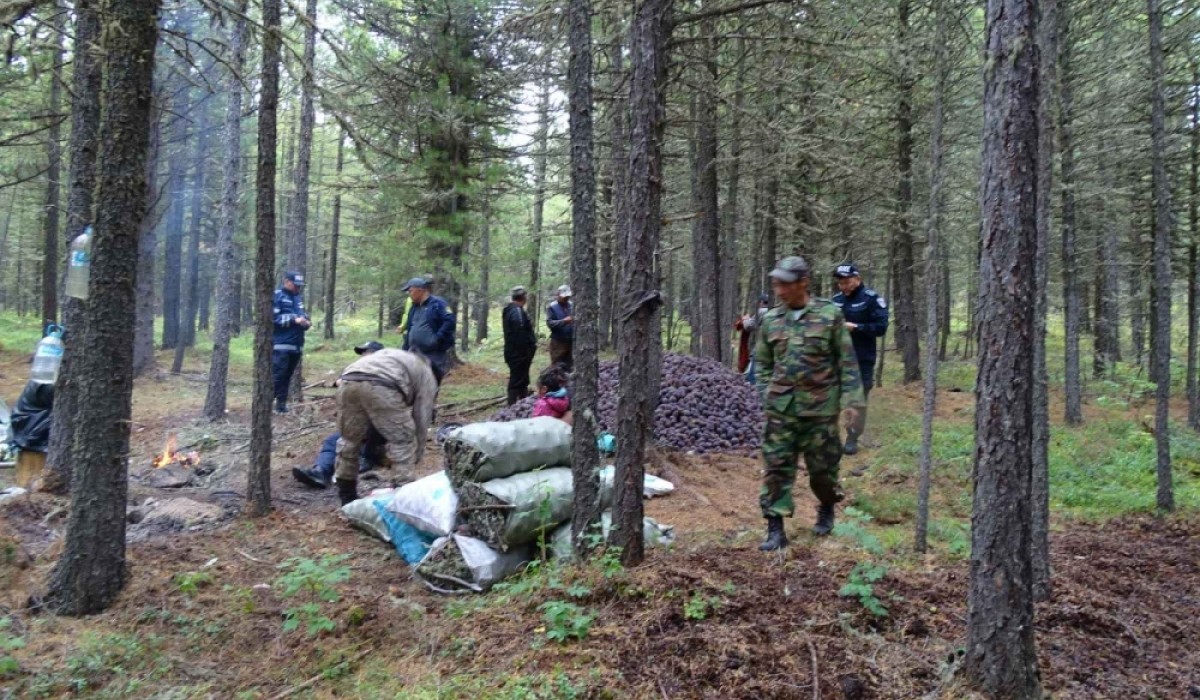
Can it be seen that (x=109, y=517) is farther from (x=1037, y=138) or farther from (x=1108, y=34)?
(x=1108, y=34)

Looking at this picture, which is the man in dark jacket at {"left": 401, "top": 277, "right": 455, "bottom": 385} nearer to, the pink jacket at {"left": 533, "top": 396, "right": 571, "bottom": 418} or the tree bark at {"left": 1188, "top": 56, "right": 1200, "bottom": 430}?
the pink jacket at {"left": 533, "top": 396, "right": 571, "bottom": 418}

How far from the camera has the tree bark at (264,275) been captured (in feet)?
22.0

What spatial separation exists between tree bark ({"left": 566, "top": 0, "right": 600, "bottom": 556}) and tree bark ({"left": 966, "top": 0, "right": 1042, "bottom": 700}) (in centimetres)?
266

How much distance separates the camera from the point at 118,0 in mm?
4668

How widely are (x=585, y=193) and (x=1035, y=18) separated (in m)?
3.02

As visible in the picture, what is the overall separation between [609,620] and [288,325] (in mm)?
8479

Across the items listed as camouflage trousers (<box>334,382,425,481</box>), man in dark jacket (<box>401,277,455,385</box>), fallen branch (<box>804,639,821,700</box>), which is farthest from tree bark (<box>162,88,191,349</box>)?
fallen branch (<box>804,639,821,700</box>)

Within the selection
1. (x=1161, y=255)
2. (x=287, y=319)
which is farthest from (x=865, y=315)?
(x=287, y=319)

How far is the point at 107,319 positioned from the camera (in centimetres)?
468

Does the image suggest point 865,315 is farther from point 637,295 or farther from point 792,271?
point 637,295

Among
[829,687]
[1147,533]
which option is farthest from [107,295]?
[1147,533]

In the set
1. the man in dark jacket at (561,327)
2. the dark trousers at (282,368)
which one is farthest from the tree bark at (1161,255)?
the dark trousers at (282,368)

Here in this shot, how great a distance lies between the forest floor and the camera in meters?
3.61

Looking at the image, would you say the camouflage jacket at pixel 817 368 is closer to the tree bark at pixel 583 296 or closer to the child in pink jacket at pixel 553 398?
the tree bark at pixel 583 296
